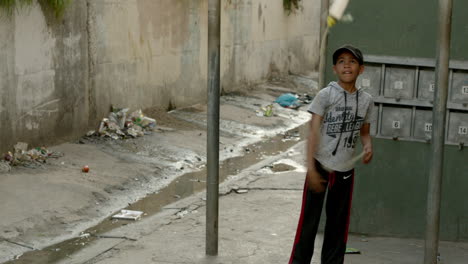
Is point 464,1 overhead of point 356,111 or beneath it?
overhead

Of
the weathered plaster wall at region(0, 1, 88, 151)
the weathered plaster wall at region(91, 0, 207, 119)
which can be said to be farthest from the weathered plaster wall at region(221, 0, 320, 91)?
the weathered plaster wall at region(0, 1, 88, 151)

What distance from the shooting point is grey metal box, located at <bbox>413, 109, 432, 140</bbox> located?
6.31 meters

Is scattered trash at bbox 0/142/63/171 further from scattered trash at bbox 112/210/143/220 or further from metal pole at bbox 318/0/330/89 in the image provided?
metal pole at bbox 318/0/330/89

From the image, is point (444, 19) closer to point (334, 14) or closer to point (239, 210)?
point (334, 14)

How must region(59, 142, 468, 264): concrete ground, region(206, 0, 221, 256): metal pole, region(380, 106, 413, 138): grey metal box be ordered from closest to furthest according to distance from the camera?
region(206, 0, 221, 256): metal pole → region(59, 142, 468, 264): concrete ground → region(380, 106, 413, 138): grey metal box

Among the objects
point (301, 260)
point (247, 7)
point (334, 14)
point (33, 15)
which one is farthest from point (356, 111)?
point (247, 7)

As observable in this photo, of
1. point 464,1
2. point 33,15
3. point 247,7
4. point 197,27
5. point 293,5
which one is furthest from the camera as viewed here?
point 293,5

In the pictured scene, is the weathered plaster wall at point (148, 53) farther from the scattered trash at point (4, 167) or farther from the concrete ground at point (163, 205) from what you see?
the scattered trash at point (4, 167)

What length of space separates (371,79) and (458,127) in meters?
0.81

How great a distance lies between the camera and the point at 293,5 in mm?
20625

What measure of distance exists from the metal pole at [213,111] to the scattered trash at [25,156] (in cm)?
372

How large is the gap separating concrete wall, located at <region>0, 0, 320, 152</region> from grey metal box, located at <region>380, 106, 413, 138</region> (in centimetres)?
491

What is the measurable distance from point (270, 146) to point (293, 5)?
8898 millimetres

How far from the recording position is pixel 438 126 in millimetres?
5262
